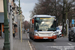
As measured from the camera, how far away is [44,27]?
77.0 feet

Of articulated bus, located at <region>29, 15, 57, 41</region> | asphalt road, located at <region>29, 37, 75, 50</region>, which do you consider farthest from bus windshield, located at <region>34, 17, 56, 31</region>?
asphalt road, located at <region>29, 37, 75, 50</region>

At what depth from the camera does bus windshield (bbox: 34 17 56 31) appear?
23453 mm

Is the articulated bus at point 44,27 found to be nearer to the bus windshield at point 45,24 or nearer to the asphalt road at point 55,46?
the bus windshield at point 45,24

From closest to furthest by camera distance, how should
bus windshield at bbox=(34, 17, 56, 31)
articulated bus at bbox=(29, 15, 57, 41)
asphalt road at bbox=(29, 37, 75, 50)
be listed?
asphalt road at bbox=(29, 37, 75, 50)
articulated bus at bbox=(29, 15, 57, 41)
bus windshield at bbox=(34, 17, 56, 31)

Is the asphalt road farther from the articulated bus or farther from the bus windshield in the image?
the bus windshield

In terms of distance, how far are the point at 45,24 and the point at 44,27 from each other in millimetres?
436

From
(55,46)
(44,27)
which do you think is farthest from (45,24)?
(55,46)

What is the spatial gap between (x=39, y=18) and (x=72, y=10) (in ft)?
76.8

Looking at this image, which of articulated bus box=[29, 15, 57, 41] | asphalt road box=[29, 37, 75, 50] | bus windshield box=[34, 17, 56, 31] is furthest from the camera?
bus windshield box=[34, 17, 56, 31]

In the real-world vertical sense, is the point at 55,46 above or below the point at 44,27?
below

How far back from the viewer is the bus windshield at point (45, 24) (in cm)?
2345

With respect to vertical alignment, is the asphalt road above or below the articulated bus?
below

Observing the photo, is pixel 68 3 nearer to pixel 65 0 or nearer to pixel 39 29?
pixel 65 0

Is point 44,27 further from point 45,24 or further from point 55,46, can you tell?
point 55,46
